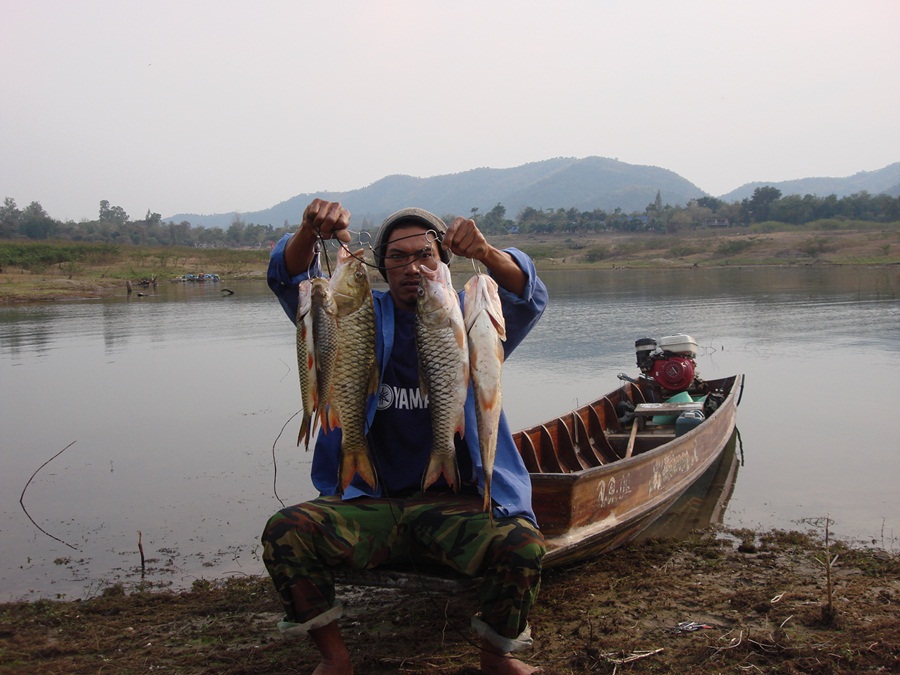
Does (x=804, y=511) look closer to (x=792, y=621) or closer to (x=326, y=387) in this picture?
(x=792, y=621)

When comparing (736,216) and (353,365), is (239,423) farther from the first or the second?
(736,216)

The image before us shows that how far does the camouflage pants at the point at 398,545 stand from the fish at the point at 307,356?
41 centimetres

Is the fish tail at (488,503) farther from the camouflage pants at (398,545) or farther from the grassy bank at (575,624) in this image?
the grassy bank at (575,624)

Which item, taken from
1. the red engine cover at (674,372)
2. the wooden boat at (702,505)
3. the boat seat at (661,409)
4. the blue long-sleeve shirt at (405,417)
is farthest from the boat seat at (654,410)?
the blue long-sleeve shirt at (405,417)

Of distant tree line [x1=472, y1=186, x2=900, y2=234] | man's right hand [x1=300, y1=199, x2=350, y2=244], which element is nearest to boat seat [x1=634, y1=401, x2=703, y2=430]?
man's right hand [x1=300, y1=199, x2=350, y2=244]

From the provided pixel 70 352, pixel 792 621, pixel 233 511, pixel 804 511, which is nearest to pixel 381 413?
pixel 792 621

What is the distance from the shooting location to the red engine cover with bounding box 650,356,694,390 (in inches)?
402

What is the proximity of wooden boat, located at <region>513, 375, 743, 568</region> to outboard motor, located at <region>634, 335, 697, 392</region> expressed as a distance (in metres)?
0.22

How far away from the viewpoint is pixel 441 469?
12.1ft

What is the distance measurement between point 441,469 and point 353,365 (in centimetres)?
64

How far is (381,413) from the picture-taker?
408cm

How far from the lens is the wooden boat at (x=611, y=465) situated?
5.42 m

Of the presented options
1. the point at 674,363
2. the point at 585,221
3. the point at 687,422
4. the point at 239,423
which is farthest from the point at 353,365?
the point at 585,221

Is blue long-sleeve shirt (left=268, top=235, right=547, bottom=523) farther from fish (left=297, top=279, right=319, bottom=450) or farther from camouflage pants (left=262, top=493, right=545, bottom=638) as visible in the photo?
fish (left=297, top=279, right=319, bottom=450)
